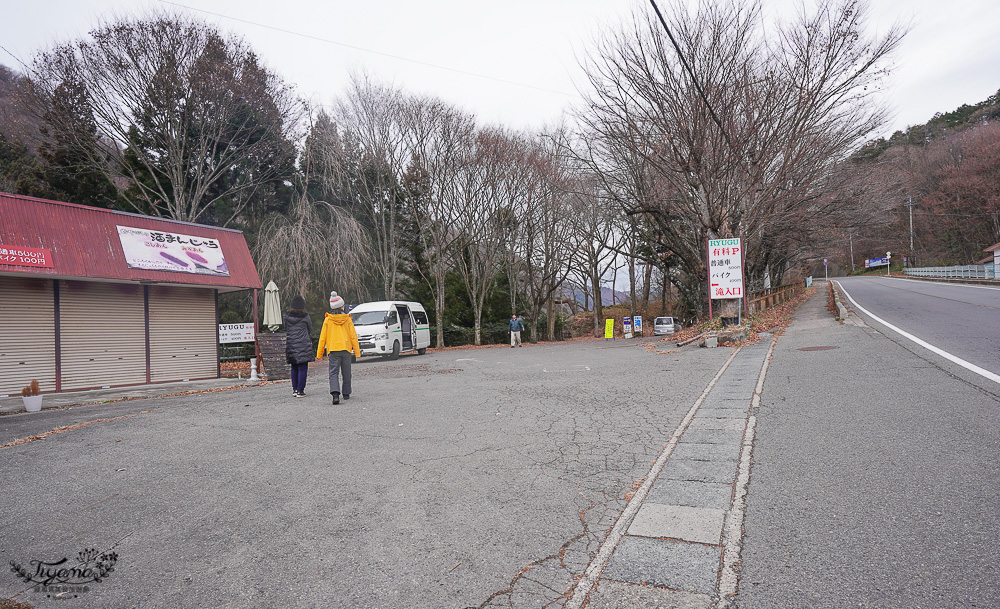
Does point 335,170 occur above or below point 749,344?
above

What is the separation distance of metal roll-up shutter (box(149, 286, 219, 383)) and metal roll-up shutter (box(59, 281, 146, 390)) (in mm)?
327

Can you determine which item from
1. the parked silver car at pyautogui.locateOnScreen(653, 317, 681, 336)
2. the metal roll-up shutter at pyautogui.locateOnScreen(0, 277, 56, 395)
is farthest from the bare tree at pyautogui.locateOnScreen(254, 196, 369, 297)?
the parked silver car at pyautogui.locateOnScreen(653, 317, 681, 336)

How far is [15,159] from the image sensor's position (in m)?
22.8

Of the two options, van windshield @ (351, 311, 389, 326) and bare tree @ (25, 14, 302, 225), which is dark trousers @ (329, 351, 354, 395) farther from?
bare tree @ (25, 14, 302, 225)

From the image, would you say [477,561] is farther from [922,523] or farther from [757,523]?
[922,523]

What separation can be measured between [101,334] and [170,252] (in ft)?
8.84

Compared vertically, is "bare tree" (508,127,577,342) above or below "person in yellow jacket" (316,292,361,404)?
above

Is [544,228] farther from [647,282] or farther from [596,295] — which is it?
[647,282]

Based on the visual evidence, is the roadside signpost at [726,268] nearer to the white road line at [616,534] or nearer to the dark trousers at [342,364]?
the white road line at [616,534]

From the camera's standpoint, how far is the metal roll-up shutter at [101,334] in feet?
41.0

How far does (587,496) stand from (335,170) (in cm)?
2301

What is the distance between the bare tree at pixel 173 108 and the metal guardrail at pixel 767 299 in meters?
21.9

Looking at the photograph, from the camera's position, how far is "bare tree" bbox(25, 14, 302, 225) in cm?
1775

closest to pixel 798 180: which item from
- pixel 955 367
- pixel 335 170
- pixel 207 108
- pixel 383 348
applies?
pixel 955 367
